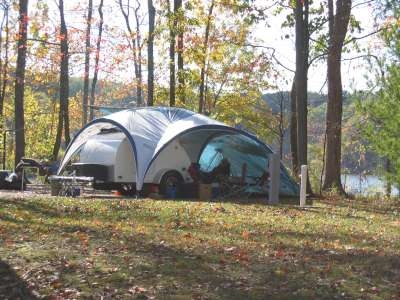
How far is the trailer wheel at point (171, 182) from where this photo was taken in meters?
17.0

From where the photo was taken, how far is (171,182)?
17266mm

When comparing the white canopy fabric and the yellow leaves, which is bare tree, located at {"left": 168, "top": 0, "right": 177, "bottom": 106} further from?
the yellow leaves

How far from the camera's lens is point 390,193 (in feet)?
64.2

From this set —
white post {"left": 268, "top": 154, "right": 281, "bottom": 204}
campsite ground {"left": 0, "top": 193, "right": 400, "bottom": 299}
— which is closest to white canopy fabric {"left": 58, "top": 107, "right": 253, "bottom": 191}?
white post {"left": 268, "top": 154, "right": 281, "bottom": 204}

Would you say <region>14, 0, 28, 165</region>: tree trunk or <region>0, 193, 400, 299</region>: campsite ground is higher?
<region>14, 0, 28, 165</region>: tree trunk

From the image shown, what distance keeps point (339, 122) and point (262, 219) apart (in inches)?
383

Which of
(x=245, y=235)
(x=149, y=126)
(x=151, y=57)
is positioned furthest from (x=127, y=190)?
(x=151, y=57)

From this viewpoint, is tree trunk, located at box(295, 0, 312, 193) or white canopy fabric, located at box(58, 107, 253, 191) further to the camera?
tree trunk, located at box(295, 0, 312, 193)

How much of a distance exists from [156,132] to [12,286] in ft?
35.2

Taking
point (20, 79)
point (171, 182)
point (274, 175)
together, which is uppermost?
point (20, 79)

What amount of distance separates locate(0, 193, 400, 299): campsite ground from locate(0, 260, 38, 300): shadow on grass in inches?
0.5

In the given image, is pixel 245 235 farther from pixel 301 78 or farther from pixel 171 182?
pixel 301 78

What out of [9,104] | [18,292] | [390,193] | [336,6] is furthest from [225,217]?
[9,104]

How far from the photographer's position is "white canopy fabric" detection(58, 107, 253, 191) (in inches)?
642
